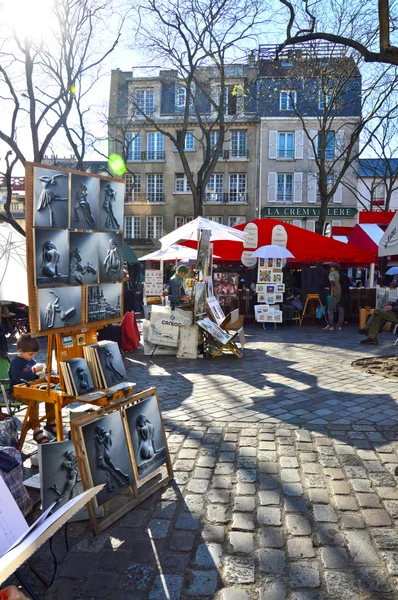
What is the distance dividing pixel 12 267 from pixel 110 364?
3900 mm

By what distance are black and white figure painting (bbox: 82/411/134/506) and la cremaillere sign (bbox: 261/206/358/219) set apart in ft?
101

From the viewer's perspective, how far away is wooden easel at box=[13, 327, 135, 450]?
3.46m

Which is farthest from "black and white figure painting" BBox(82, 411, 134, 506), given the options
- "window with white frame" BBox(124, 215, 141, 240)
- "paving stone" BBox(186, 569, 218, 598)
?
"window with white frame" BBox(124, 215, 141, 240)

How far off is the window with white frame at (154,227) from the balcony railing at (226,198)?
3.89 m

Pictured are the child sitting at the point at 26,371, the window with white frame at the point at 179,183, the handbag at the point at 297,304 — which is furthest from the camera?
the window with white frame at the point at 179,183

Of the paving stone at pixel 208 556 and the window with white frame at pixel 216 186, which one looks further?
the window with white frame at pixel 216 186

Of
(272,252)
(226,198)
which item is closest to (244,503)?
(272,252)

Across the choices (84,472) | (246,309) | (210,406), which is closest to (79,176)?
(84,472)

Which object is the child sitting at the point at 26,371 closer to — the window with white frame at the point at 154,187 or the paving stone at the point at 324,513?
the paving stone at the point at 324,513

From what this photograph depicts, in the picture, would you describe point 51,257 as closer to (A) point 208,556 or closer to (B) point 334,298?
(A) point 208,556

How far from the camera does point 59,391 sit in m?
3.61

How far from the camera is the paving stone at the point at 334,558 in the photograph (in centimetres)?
260

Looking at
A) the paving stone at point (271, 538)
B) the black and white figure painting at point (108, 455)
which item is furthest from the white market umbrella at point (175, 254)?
the paving stone at point (271, 538)

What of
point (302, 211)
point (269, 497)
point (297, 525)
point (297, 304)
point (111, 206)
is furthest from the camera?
point (302, 211)
